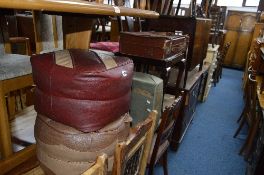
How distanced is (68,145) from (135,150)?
32 cm

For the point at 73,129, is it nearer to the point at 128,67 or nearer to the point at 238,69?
the point at 128,67

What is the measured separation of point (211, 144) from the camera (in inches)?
114

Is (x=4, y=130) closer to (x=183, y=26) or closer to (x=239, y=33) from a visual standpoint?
(x=183, y=26)

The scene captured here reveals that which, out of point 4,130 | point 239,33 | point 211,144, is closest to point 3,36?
point 4,130

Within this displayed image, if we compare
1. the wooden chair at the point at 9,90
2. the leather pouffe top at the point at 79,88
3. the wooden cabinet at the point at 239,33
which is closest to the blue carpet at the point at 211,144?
the wooden chair at the point at 9,90

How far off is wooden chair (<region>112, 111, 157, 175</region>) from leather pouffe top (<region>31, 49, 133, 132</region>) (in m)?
0.13

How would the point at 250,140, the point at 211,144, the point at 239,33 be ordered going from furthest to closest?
the point at 239,33
the point at 211,144
the point at 250,140

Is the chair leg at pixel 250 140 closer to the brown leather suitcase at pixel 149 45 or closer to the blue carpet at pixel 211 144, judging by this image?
the blue carpet at pixel 211 144

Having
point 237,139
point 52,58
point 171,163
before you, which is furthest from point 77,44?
point 237,139

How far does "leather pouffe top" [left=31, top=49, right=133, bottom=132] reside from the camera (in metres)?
0.84

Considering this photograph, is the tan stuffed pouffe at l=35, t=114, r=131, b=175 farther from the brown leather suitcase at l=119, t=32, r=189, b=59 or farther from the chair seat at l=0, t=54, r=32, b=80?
the brown leather suitcase at l=119, t=32, r=189, b=59

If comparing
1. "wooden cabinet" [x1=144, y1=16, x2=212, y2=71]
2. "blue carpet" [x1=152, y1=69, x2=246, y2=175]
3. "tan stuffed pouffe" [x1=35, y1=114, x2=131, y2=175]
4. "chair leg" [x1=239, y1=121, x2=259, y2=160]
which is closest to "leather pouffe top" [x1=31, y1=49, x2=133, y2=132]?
"tan stuffed pouffe" [x1=35, y1=114, x2=131, y2=175]

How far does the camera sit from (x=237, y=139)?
3.09 meters

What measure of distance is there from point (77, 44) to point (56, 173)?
2.95 feet
